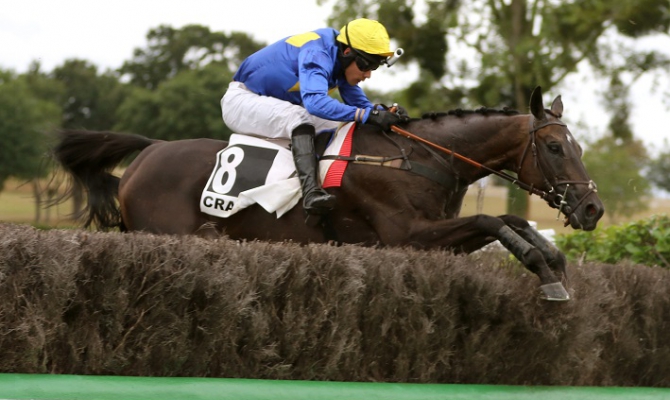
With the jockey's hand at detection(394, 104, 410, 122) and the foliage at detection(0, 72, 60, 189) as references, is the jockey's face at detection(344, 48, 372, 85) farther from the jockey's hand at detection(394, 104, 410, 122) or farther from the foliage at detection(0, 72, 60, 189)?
the foliage at detection(0, 72, 60, 189)

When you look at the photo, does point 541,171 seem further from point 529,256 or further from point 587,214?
point 529,256

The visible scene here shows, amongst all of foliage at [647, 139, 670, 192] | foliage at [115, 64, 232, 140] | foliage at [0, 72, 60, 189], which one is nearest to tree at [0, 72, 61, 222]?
foliage at [0, 72, 60, 189]

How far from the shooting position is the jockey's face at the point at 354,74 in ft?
19.0

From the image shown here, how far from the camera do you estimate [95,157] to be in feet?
21.6

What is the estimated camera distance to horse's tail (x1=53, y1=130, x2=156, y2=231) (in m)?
6.55

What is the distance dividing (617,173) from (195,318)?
24.3 metres

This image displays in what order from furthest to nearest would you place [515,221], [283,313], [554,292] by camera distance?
1. [515,221]
2. [554,292]
3. [283,313]

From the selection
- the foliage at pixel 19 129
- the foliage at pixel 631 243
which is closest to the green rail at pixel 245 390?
the foliage at pixel 631 243

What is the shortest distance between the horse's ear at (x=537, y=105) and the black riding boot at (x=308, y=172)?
1256 millimetres

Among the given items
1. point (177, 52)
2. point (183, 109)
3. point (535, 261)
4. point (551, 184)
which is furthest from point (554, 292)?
point (177, 52)

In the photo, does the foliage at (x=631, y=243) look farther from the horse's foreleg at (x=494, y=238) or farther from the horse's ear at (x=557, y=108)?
the horse's foreleg at (x=494, y=238)

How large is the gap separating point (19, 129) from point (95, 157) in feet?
96.9

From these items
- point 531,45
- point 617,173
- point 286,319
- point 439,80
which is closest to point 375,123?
point 286,319

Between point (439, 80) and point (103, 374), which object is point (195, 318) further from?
point (439, 80)
